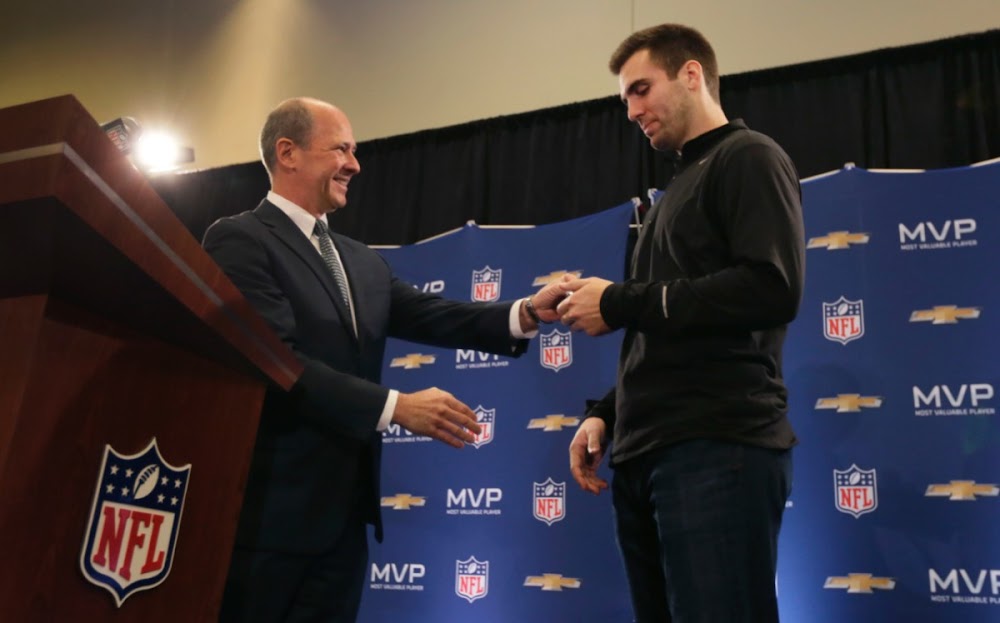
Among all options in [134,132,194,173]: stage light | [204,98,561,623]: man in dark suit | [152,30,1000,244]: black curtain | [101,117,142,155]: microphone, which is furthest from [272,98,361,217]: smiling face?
[134,132,194,173]: stage light

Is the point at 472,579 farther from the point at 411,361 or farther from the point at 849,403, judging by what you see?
the point at 849,403

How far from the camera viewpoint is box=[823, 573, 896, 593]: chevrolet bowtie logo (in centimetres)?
288

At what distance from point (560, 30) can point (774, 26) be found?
1.22 m

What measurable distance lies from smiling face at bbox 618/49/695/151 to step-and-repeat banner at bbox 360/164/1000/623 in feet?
4.86

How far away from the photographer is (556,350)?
12.3 feet

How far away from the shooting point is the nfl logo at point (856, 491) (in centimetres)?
299

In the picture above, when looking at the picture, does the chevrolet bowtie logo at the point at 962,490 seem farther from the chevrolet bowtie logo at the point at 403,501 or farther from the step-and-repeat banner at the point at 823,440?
the chevrolet bowtie logo at the point at 403,501

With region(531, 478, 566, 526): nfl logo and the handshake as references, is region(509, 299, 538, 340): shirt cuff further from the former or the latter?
region(531, 478, 566, 526): nfl logo

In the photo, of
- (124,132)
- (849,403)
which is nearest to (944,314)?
(849,403)

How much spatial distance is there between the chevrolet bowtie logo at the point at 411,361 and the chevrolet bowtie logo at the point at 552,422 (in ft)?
2.06

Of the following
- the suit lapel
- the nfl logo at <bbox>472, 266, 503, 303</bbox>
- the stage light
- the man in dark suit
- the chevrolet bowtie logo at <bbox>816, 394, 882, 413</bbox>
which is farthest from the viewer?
the stage light

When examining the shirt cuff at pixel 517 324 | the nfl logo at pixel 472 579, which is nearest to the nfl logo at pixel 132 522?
the shirt cuff at pixel 517 324

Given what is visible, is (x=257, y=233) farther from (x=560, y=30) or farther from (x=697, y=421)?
(x=560, y=30)

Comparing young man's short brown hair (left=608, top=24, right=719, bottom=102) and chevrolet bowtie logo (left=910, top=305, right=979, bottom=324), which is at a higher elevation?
young man's short brown hair (left=608, top=24, right=719, bottom=102)
